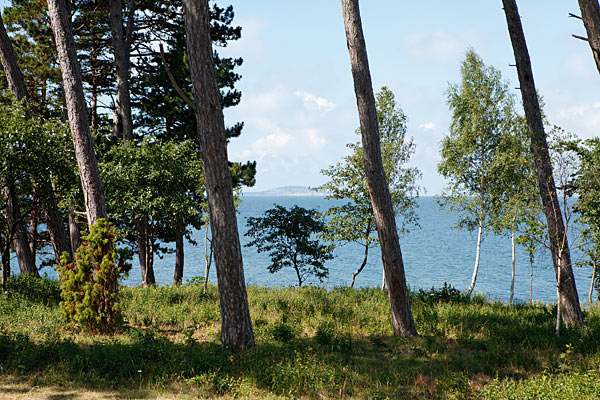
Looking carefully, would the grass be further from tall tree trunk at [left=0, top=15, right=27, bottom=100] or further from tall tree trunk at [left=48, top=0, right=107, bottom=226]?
tall tree trunk at [left=0, top=15, right=27, bottom=100]

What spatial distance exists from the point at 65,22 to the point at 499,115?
16.2m

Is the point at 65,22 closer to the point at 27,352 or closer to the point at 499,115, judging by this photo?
the point at 27,352

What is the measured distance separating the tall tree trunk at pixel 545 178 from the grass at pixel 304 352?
Result: 2.35 ft

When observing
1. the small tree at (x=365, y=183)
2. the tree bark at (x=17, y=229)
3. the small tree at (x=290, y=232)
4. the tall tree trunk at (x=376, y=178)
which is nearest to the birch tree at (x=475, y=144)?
the small tree at (x=365, y=183)

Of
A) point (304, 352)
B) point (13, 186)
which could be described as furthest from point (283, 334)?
point (13, 186)

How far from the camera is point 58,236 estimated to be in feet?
44.5

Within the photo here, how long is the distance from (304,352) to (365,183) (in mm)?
9689

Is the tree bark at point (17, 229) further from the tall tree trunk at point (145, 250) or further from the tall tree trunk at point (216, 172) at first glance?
the tall tree trunk at point (216, 172)

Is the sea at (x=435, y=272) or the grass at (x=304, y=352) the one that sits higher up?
the grass at (x=304, y=352)

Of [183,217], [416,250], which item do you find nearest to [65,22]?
[183,217]

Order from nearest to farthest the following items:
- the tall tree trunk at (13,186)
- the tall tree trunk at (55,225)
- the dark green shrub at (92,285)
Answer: the dark green shrub at (92,285), the tall tree trunk at (13,186), the tall tree trunk at (55,225)

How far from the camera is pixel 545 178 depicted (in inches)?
400

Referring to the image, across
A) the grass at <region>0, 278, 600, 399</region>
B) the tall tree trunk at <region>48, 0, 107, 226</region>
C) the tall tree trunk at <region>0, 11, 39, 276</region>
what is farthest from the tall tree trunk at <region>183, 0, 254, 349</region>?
the tall tree trunk at <region>0, 11, 39, 276</region>

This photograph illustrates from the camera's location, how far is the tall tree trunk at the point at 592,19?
591 centimetres
